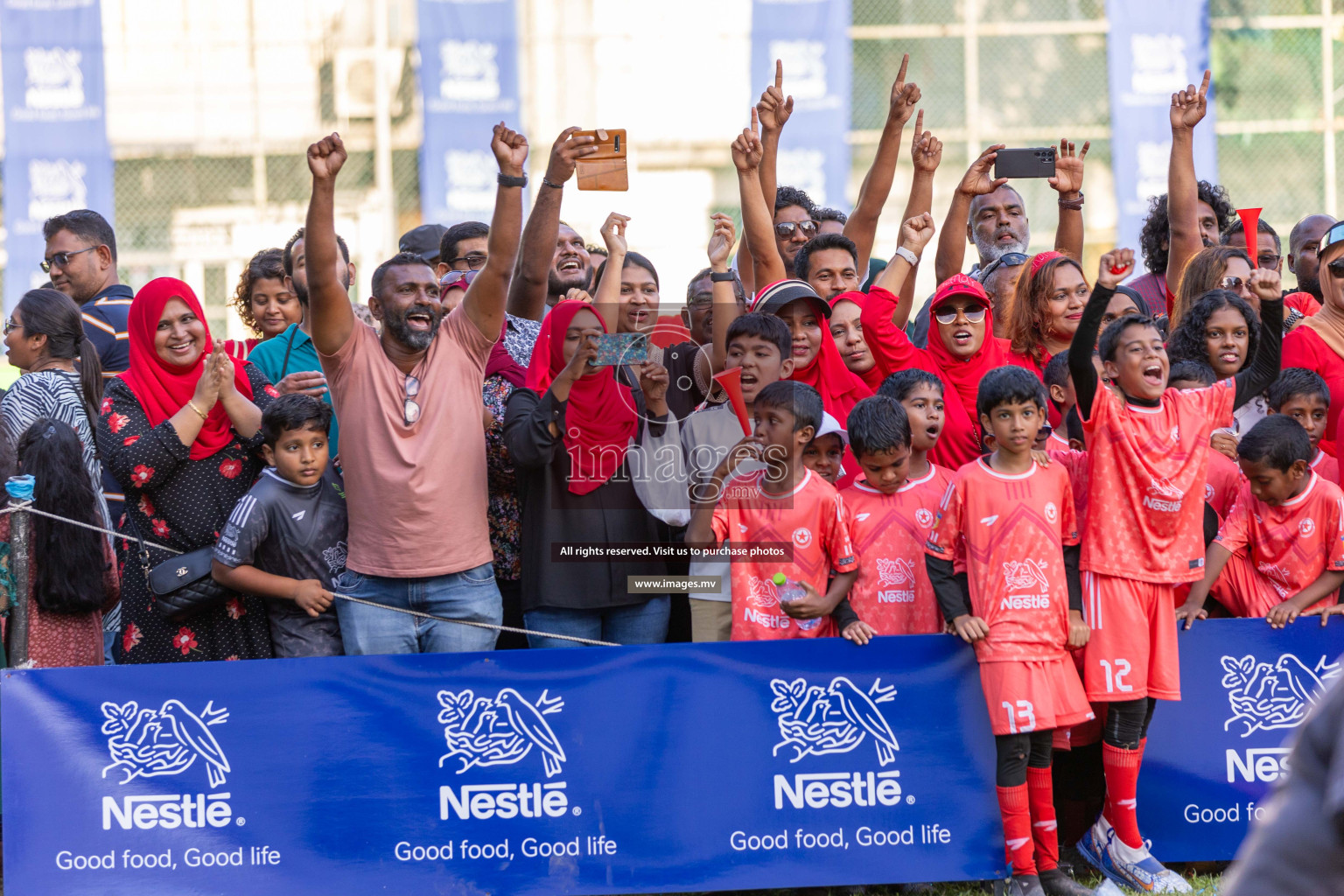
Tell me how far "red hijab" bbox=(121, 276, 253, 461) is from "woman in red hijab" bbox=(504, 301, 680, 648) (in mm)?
1105

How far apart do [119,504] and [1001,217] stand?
14.5 feet

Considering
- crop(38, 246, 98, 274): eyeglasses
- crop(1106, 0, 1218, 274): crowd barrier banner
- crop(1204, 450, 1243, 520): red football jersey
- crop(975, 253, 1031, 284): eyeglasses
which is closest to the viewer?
crop(1204, 450, 1243, 520): red football jersey

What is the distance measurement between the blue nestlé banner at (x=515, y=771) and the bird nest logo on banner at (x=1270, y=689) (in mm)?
922

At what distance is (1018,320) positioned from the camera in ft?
18.3

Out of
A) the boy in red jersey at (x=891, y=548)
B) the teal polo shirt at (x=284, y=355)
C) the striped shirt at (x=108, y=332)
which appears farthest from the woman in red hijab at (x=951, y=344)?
the striped shirt at (x=108, y=332)

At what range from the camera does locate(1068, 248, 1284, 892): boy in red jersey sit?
445cm

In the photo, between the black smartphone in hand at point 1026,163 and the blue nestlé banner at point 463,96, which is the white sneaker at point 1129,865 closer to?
the black smartphone in hand at point 1026,163

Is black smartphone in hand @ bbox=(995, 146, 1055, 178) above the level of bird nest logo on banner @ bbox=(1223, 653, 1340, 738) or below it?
above

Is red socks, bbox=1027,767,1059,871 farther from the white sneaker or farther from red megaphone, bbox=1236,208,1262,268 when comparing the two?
red megaphone, bbox=1236,208,1262,268

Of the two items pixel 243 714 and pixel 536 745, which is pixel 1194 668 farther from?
pixel 243 714

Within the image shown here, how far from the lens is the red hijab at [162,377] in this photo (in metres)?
4.90

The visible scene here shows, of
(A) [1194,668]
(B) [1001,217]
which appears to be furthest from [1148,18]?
(A) [1194,668]

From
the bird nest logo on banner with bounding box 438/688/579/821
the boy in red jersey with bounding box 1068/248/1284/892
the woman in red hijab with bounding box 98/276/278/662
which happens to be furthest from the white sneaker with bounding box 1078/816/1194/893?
the woman in red hijab with bounding box 98/276/278/662

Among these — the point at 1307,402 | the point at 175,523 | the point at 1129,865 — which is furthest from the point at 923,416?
the point at 175,523
